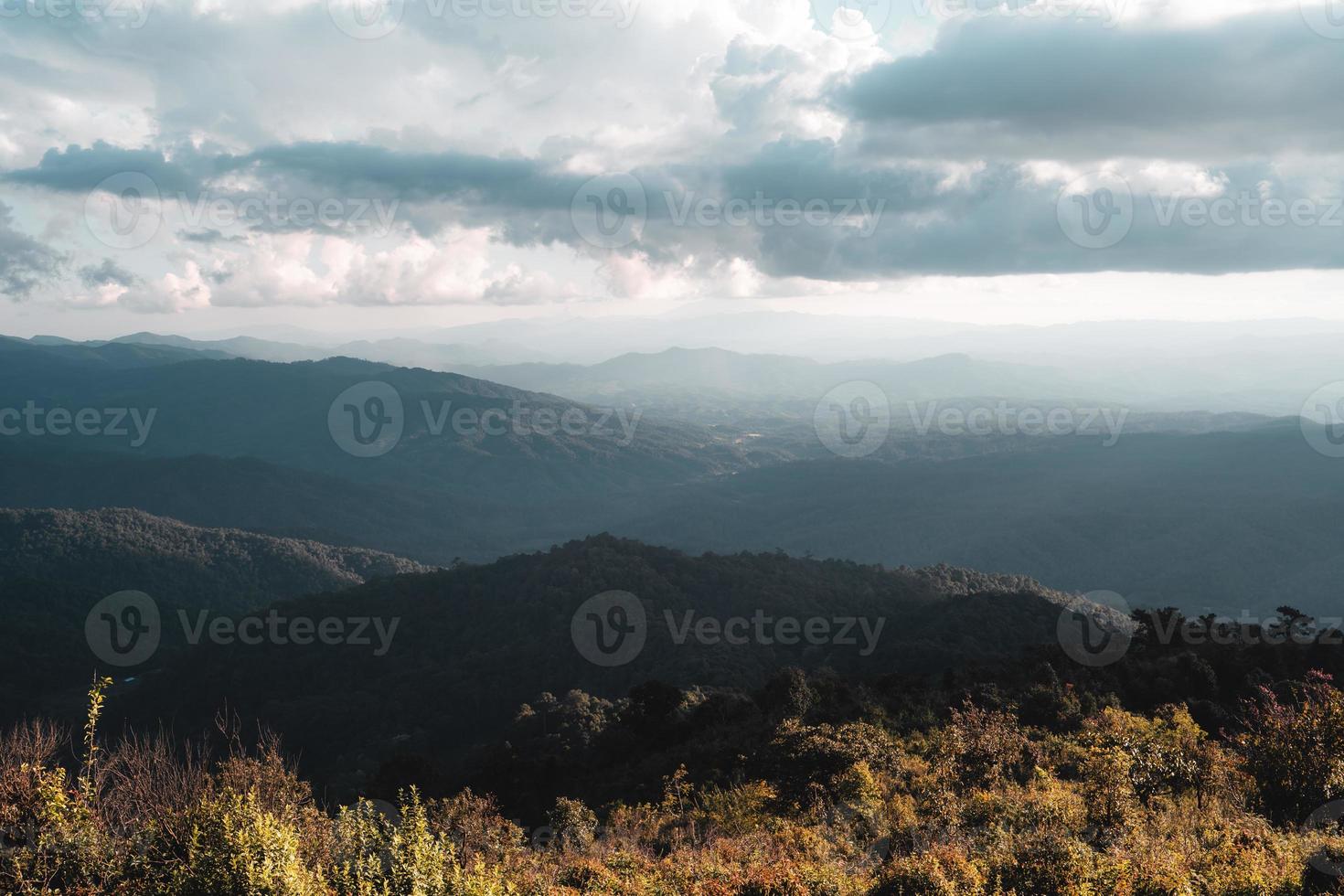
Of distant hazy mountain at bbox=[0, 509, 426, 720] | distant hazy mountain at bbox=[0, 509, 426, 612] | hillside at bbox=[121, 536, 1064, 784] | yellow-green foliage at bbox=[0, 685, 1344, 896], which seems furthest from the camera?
distant hazy mountain at bbox=[0, 509, 426, 612]

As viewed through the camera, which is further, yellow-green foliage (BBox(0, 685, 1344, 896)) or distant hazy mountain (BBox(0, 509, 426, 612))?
distant hazy mountain (BBox(0, 509, 426, 612))

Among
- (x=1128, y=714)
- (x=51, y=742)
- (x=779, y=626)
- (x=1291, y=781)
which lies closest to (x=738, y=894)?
(x=1291, y=781)

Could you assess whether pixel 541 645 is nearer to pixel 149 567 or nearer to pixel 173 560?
pixel 173 560

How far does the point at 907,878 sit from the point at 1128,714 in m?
21.0

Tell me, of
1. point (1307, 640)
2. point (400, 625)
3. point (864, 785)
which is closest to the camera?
point (864, 785)

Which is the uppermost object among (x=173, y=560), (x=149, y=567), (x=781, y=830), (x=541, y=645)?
(x=781, y=830)

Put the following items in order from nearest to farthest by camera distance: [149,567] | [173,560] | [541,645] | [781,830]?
1. [781,830]
2. [541,645]
3. [149,567]
4. [173,560]

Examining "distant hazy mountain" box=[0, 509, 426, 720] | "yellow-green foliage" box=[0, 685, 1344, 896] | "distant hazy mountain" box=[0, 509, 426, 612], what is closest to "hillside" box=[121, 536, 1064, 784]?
"yellow-green foliage" box=[0, 685, 1344, 896]

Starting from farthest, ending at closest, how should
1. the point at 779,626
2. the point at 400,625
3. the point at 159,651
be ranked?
the point at 159,651
the point at 400,625
the point at 779,626

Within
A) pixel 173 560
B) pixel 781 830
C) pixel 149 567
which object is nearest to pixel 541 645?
pixel 781 830

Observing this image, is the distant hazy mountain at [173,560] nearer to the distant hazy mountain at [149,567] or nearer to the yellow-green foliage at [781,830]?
the distant hazy mountain at [149,567]

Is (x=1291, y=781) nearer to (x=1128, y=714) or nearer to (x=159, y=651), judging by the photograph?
(x=1128, y=714)

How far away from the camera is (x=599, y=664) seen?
225ft

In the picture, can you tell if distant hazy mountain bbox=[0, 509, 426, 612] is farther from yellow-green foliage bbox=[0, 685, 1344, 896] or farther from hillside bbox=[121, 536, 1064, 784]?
yellow-green foliage bbox=[0, 685, 1344, 896]
